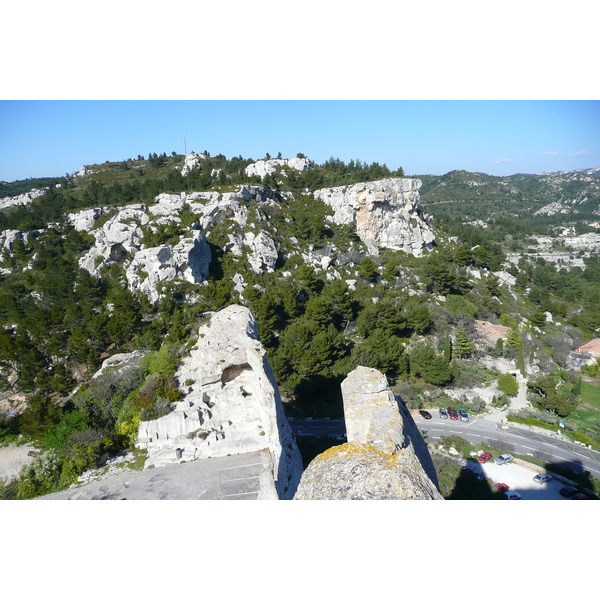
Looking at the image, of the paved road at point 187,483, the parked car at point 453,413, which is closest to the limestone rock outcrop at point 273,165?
the parked car at point 453,413

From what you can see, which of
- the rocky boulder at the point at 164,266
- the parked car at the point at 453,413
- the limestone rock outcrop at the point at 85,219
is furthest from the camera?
the limestone rock outcrop at the point at 85,219

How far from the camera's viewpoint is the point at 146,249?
32062 millimetres

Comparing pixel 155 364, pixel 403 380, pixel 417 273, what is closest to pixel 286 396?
pixel 403 380

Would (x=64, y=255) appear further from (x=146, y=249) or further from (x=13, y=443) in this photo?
(x=13, y=443)

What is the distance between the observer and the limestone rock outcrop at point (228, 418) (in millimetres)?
10910

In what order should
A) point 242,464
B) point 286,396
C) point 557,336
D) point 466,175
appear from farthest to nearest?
point 466,175
point 557,336
point 286,396
point 242,464

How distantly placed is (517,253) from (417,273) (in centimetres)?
4811

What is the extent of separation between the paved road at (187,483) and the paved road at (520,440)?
16.0 m

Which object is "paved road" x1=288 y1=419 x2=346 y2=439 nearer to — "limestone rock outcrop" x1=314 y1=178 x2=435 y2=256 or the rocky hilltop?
the rocky hilltop

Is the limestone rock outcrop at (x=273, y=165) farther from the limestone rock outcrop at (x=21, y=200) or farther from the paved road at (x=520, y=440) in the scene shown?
the paved road at (x=520, y=440)

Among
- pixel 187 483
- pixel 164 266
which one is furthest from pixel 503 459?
pixel 164 266

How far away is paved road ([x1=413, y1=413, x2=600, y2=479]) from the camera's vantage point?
1928 centimetres

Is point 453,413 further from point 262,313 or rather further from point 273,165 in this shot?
point 273,165

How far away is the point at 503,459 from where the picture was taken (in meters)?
19.1
